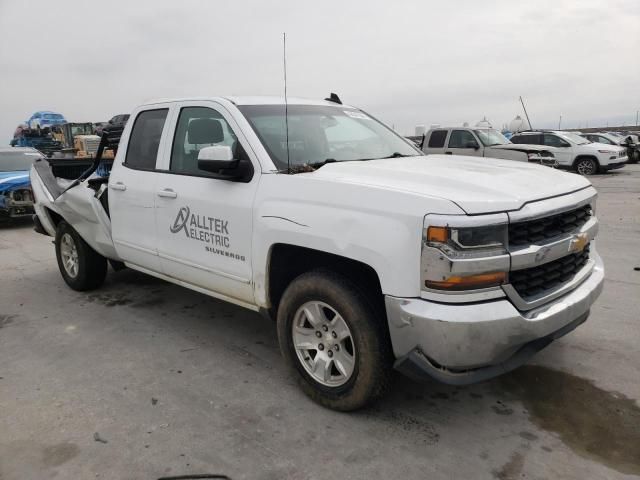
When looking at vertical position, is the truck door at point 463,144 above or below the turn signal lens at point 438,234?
above

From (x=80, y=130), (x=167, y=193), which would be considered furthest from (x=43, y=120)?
(x=167, y=193)

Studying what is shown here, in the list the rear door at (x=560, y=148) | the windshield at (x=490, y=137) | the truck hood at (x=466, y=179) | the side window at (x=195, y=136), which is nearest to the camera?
the truck hood at (x=466, y=179)

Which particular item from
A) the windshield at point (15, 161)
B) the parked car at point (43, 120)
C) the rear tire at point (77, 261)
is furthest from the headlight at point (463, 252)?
the parked car at point (43, 120)

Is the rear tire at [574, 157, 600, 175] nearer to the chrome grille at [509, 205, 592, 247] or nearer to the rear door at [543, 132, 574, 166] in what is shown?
the rear door at [543, 132, 574, 166]

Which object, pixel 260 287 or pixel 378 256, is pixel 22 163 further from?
pixel 378 256

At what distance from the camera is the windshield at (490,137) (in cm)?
1426

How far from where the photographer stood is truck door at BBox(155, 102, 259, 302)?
340cm

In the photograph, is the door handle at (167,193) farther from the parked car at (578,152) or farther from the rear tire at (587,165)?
the rear tire at (587,165)

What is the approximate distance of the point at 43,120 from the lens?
3103cm

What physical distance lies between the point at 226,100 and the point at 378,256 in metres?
1.84

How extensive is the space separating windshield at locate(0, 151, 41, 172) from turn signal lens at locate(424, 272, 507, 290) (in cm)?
1134

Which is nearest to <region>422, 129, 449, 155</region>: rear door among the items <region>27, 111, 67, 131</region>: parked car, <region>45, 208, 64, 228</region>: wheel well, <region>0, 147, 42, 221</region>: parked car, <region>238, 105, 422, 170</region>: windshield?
<region>0, 147, 42, 221</region>: parked car

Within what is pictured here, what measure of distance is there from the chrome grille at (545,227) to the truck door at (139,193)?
9.06 feet

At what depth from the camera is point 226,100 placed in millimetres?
3713
